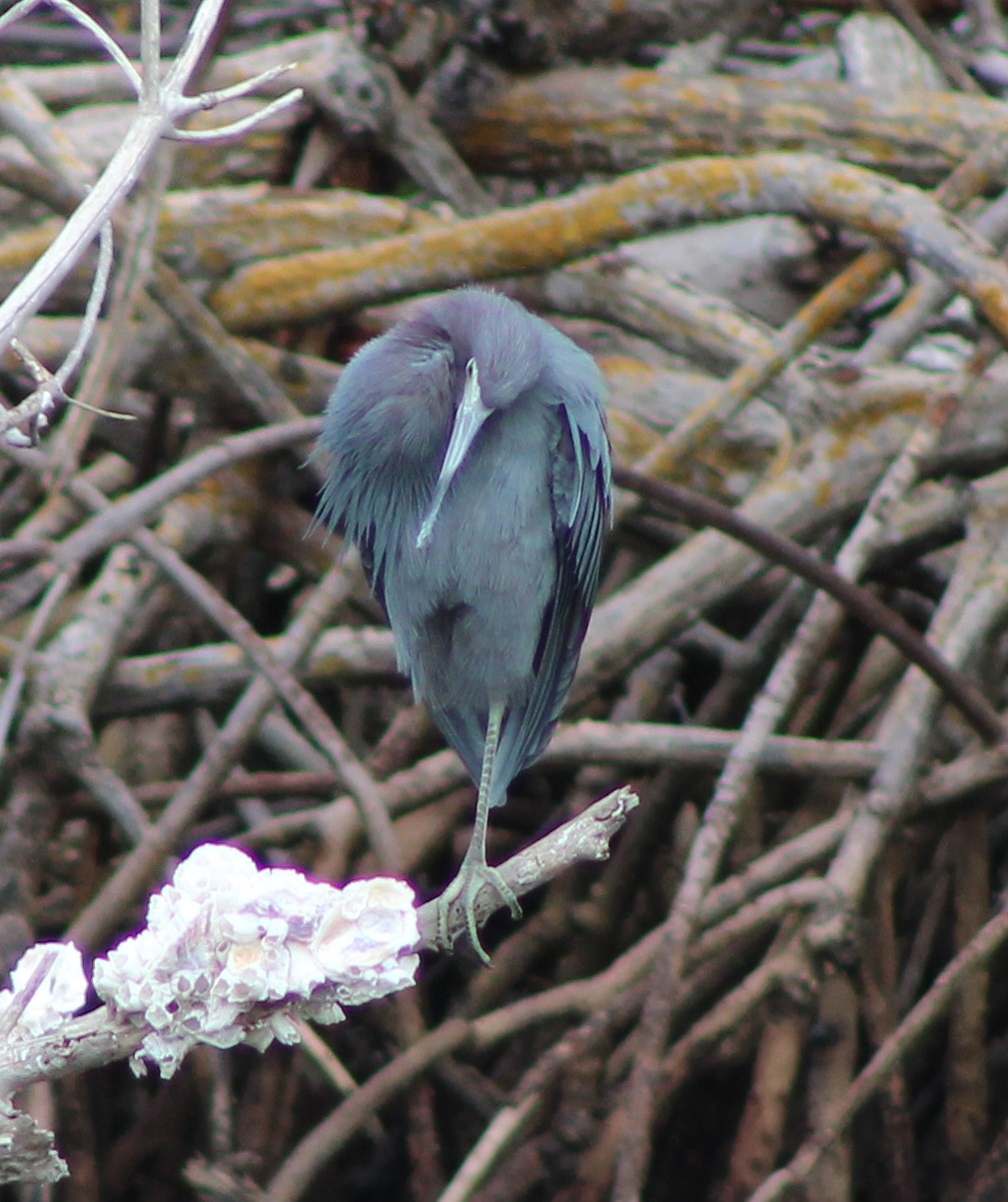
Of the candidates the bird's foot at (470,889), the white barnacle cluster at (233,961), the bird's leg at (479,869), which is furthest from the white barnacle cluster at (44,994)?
the bird's foot at (470,889)

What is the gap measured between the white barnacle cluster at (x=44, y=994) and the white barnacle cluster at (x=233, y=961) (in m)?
0.03

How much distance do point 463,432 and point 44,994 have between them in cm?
104

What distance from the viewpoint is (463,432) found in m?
2.11

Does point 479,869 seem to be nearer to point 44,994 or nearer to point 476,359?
point 476,359

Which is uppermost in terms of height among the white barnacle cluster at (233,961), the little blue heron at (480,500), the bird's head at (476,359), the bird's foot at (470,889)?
the white barnacle cluster at (233,961)

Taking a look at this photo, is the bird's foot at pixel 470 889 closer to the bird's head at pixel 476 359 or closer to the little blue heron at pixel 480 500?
the little blue heron at pixel 480 500

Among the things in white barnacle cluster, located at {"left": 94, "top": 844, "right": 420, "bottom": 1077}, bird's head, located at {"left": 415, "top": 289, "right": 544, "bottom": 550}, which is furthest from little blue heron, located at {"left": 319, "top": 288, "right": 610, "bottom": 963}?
white barnacle cluster, located at {"left": 94, "top": 844, "right": 420, "bottom": 1077}

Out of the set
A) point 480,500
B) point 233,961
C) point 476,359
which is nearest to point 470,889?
point 480,500

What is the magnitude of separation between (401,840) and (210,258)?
1.20m

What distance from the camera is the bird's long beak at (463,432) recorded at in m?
2.08

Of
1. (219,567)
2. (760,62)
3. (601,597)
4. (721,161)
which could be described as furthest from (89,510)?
(760,62)

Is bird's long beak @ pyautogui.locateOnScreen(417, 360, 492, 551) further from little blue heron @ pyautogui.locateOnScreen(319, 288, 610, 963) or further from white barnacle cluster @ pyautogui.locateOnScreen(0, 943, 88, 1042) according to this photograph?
white barnacle cluster @ pyautogui.locateOnScreen(0, 943, 88, 1042)

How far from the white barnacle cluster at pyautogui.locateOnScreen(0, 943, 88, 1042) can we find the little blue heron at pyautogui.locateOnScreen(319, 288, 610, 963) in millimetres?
914

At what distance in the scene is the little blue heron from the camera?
7.27ft
